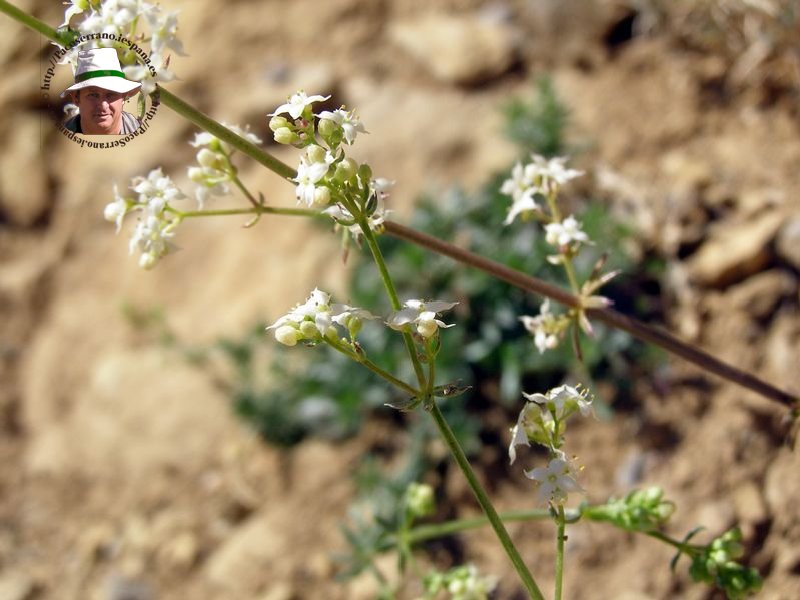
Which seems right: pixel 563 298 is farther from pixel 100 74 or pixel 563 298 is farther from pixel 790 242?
pixel 790 242

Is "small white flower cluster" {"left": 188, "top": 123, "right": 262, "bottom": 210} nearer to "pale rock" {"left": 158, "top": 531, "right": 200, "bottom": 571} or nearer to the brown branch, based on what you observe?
the brown branch

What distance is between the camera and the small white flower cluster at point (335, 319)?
5.32 ft

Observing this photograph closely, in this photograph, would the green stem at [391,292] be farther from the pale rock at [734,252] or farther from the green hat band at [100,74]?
the pale rock at [734,252]

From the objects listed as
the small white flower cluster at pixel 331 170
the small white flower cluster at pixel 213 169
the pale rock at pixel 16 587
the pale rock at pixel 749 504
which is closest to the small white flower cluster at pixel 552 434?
the small white flower cluster at pixel 331 170

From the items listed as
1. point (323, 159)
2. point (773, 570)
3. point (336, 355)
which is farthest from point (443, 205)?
point (323, 159)

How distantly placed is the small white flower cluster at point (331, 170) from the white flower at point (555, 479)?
62 cm

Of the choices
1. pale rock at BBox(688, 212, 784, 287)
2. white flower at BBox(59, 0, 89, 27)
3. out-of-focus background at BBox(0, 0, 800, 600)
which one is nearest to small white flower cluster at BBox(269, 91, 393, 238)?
white flower at BBox(59, 0, 89, 27)

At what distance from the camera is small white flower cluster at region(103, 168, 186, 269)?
1987mm

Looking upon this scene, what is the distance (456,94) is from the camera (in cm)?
476

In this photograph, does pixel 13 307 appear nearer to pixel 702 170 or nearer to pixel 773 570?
pixel 702 170

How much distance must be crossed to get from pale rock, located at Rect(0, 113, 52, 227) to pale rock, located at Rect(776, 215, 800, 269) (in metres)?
4.23

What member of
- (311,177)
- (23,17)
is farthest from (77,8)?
(311,177)

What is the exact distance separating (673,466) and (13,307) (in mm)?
3787

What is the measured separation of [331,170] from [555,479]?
30.6 inches
